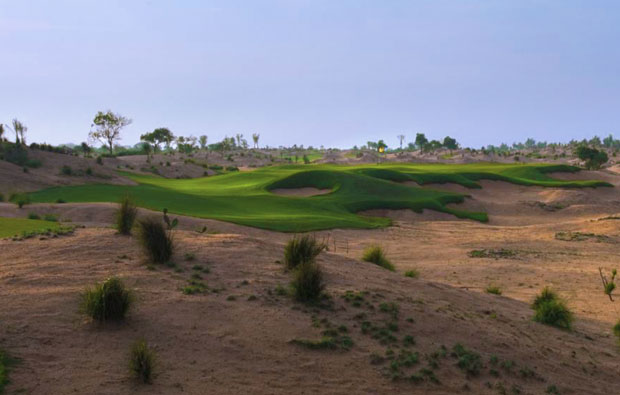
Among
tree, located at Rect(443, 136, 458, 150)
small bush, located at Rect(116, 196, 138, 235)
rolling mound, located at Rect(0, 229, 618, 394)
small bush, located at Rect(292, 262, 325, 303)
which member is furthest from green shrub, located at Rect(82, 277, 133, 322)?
tree, located at Rect(443, 136, 458, 150)

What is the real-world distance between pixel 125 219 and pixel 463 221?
28383mm

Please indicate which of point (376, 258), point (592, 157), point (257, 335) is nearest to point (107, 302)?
point (257, 335)

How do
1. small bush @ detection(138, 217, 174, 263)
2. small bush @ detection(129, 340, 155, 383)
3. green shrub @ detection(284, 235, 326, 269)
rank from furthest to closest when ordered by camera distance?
green shrub @ detection(284, 235, 326, 269) → small bush @ detection(138, 217, 174, 263) → small bush @ detection(129, 340, 155, 383)

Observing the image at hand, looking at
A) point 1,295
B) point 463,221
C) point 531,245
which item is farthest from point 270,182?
point 1,295

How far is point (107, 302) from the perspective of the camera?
336 inches

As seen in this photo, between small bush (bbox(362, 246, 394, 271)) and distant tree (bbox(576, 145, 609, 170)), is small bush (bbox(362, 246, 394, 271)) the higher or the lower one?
the lower one

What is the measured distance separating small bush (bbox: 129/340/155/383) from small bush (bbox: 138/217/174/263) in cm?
472

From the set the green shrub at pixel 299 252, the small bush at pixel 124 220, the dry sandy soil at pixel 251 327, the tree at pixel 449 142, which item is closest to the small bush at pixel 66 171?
the dry sandy soil at pixel 251 327

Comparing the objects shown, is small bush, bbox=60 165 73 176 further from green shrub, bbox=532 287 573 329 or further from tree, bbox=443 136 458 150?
tree, bbox=443 136 458 150

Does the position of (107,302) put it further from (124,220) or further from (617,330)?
(617,330)

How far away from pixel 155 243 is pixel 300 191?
115 feet

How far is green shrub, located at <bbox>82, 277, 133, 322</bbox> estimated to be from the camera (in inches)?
335

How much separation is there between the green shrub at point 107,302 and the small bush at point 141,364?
1.60 m

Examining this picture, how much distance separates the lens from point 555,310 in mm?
12461
